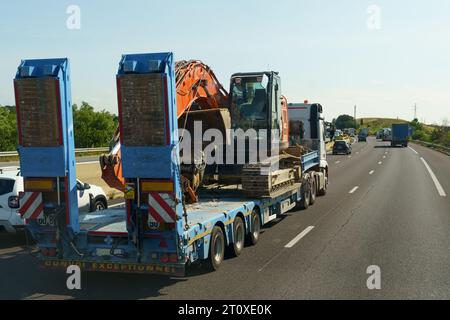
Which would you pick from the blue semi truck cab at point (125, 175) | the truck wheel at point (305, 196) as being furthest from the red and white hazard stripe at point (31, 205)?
the truck wheel at point (305, 196)

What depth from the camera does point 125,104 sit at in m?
7.03

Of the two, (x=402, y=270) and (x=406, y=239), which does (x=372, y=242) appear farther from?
(x=402, y=270)

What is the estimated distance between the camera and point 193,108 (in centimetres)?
→ 1138

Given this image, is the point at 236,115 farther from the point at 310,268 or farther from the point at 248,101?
the point at 310,268

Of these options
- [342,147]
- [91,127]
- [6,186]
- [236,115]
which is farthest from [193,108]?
[91,127]

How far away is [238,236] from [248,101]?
165 inches

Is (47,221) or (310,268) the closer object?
(47,221)

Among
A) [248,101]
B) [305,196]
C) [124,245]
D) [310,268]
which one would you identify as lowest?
[310,268]

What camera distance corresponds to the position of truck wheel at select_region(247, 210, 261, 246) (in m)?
10.1

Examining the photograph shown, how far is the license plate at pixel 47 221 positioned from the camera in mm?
7438
